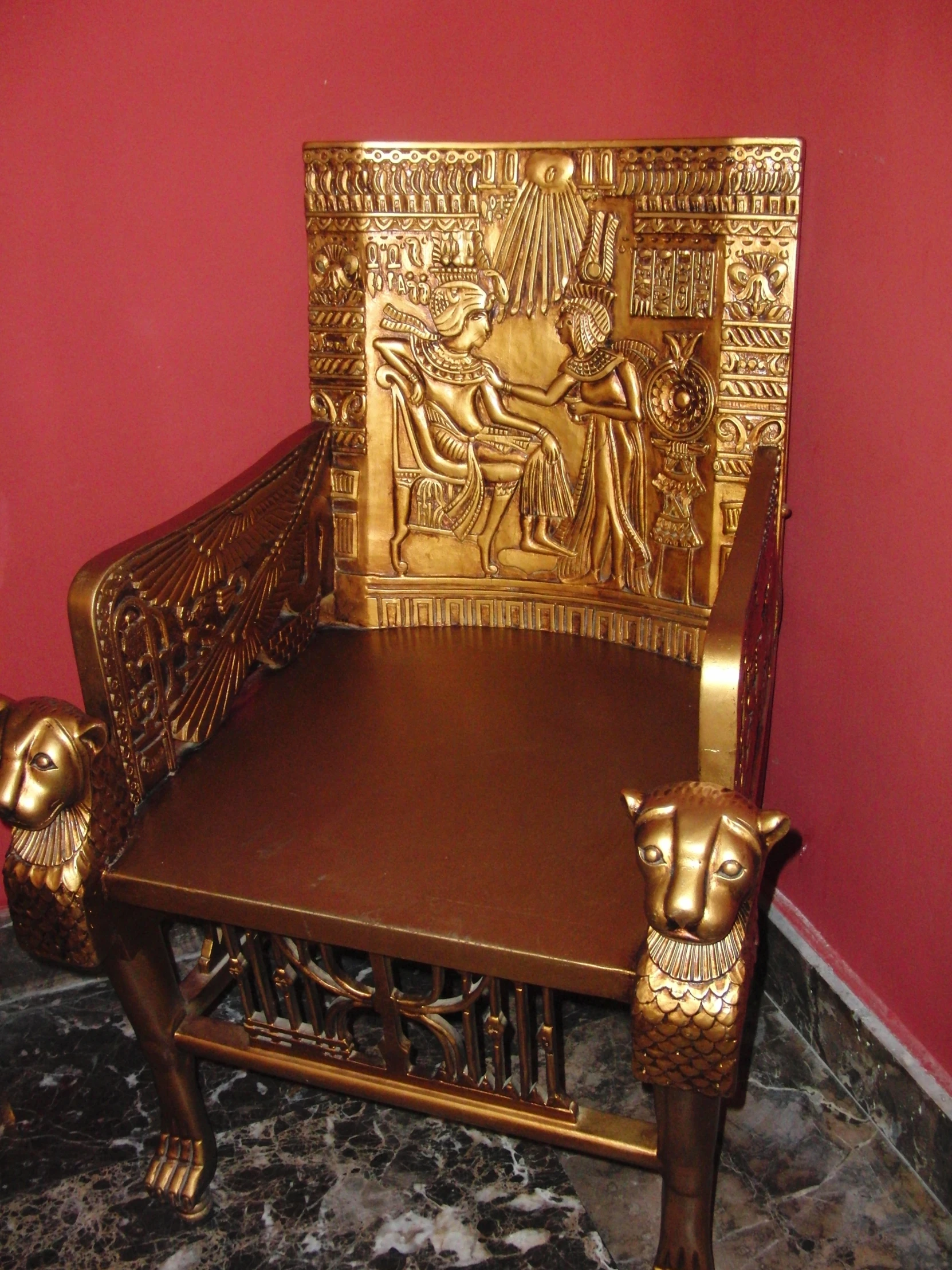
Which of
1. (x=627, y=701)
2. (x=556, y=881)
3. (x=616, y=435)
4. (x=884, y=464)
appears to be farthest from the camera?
(x=616, y=435)

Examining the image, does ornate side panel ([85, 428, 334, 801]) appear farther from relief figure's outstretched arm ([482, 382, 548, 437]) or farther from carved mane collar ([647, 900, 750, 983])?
carved mane collar ([647, 900, 750, 983])

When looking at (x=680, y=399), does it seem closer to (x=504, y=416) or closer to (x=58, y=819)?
(x=504, y=416)

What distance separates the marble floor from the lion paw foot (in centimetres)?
2

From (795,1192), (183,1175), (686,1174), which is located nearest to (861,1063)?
(795,1192)

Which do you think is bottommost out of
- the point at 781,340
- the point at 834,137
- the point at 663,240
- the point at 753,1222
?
the point at 753,1222

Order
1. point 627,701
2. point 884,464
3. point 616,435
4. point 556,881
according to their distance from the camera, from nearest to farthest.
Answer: point 556,881, point 884,464, point 627,701, point 616,435

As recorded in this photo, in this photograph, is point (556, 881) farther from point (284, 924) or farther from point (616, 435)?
point (616, 435)

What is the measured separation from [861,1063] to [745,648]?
813mm

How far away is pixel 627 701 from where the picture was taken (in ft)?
4.91

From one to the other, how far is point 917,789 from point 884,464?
0.40 meters

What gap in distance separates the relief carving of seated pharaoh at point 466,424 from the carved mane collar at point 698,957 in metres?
0.77

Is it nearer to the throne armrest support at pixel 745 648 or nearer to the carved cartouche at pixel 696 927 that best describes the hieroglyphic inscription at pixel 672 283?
the throne armrest support at pixel 745 648

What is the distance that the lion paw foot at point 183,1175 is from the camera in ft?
4.85

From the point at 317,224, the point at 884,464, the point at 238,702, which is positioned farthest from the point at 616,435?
the point at 238,702
